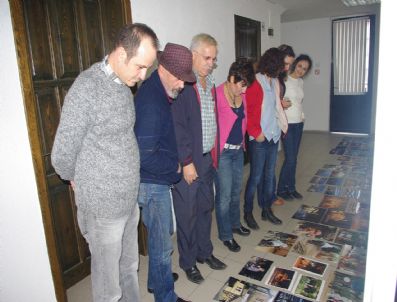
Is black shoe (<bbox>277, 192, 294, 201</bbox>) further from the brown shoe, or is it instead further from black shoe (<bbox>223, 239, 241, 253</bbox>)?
black shoe (<bbox>223, 239, 241, 253</bbox>)

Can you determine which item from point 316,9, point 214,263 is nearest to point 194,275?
point 214,263

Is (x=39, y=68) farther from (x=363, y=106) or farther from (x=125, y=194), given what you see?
(x=363, y=106)

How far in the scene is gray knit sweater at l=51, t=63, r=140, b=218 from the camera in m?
1.12

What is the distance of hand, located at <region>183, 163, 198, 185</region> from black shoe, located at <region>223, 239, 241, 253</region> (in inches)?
34.1

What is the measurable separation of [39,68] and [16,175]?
641mm

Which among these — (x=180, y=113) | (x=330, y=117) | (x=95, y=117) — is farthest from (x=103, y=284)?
(x=330, y=117)

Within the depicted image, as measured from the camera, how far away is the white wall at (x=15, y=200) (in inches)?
54.9

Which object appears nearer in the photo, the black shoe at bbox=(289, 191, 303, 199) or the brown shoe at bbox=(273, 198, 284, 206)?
the brown shoe at bbox=(273, 198, 284, 206)

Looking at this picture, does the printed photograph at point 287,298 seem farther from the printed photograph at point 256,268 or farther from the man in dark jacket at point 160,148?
the man in dark jacket at point 160,148

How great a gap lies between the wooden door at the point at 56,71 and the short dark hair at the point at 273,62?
3.70 feet

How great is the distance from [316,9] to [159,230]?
17.5 ft

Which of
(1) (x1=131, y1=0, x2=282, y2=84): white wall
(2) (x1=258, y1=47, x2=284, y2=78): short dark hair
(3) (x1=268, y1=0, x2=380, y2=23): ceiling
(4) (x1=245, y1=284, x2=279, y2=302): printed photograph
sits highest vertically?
(3) (x1=268, y1=0, x2=380, y2=23): ceiling

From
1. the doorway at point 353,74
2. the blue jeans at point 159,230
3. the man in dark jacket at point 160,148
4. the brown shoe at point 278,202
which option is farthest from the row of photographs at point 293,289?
the doorway at point 353,74

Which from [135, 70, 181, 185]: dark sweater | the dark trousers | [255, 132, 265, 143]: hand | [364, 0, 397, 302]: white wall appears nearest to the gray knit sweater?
[135, 70, 181, 185]: dark sweater
